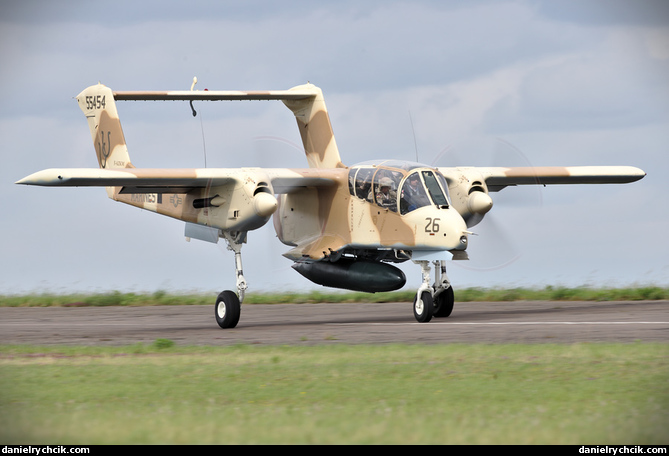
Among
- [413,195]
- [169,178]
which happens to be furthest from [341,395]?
[169,178]

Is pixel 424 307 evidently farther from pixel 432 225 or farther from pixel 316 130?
pixel 316 130

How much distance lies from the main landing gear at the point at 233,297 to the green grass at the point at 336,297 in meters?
10.4

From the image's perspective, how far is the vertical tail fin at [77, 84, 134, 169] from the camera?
28.4 metres

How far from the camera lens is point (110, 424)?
937 cm

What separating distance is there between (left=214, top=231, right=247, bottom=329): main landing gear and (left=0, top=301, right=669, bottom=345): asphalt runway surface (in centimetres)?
43

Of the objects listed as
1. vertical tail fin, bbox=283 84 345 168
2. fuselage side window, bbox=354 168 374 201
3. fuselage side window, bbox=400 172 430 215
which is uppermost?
vertical tail fin, bbox=283 84 345 168

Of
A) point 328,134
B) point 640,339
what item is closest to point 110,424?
point 640,339

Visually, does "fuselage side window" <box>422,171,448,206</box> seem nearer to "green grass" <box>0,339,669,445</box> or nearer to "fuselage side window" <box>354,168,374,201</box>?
"fuselage side window" <box>354,168,374,201</box>

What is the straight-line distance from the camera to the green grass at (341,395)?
28.5 ft

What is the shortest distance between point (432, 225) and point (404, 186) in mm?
1294

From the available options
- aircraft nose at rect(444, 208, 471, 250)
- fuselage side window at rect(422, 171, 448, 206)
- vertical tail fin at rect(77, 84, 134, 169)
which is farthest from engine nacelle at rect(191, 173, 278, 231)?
vertical tail fin at rect(77, 84, 134, 169)

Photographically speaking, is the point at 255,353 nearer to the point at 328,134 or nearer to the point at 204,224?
the point at 204,224
